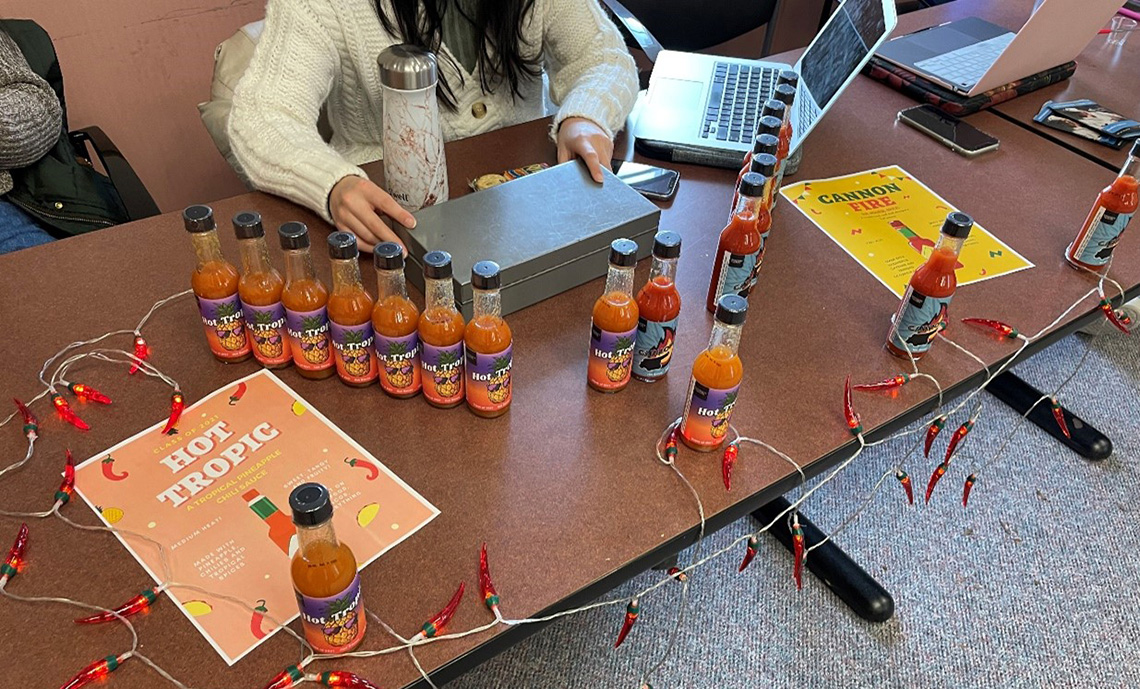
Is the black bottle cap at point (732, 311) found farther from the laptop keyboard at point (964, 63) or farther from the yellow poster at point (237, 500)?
the laptop keyboard at point (964, 63)

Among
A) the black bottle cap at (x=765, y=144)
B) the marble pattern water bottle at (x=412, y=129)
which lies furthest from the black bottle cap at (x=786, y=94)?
the marble pattern water bottle at (x=412, y=129)

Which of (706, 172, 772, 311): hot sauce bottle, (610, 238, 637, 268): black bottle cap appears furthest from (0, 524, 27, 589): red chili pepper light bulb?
(706, 172, 772, 311): hot sauce bottle

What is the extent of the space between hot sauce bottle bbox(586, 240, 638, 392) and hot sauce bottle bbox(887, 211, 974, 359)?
345mm

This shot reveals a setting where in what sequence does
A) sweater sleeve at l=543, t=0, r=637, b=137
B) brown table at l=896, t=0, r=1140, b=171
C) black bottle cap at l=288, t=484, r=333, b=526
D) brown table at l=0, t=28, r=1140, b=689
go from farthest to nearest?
brown table at l=896, t=0, r=1140, b=171
sweater sleeve at l=543, t=0, r=637, b=137
brown table at l=0, t=28, r=1140, b=689
black bottle cap at l=288, t=484, r=333, b=526

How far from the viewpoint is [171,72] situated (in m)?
1.94

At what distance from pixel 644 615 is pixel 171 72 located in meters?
1.71

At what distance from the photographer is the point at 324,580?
583mm

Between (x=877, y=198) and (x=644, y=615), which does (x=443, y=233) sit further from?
(x=644, y=615)

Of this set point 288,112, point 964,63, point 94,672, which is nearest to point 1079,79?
point 964,63

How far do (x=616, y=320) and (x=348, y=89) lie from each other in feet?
2.54

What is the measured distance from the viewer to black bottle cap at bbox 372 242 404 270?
757 mm

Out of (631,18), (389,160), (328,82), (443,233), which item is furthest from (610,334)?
(631,18)

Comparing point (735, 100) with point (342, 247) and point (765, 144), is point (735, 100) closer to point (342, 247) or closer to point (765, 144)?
point (765, 144)

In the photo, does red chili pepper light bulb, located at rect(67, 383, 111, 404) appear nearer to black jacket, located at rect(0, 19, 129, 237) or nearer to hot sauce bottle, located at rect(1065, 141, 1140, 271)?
black jacket, located at rect(0, 19, 129, 237)
